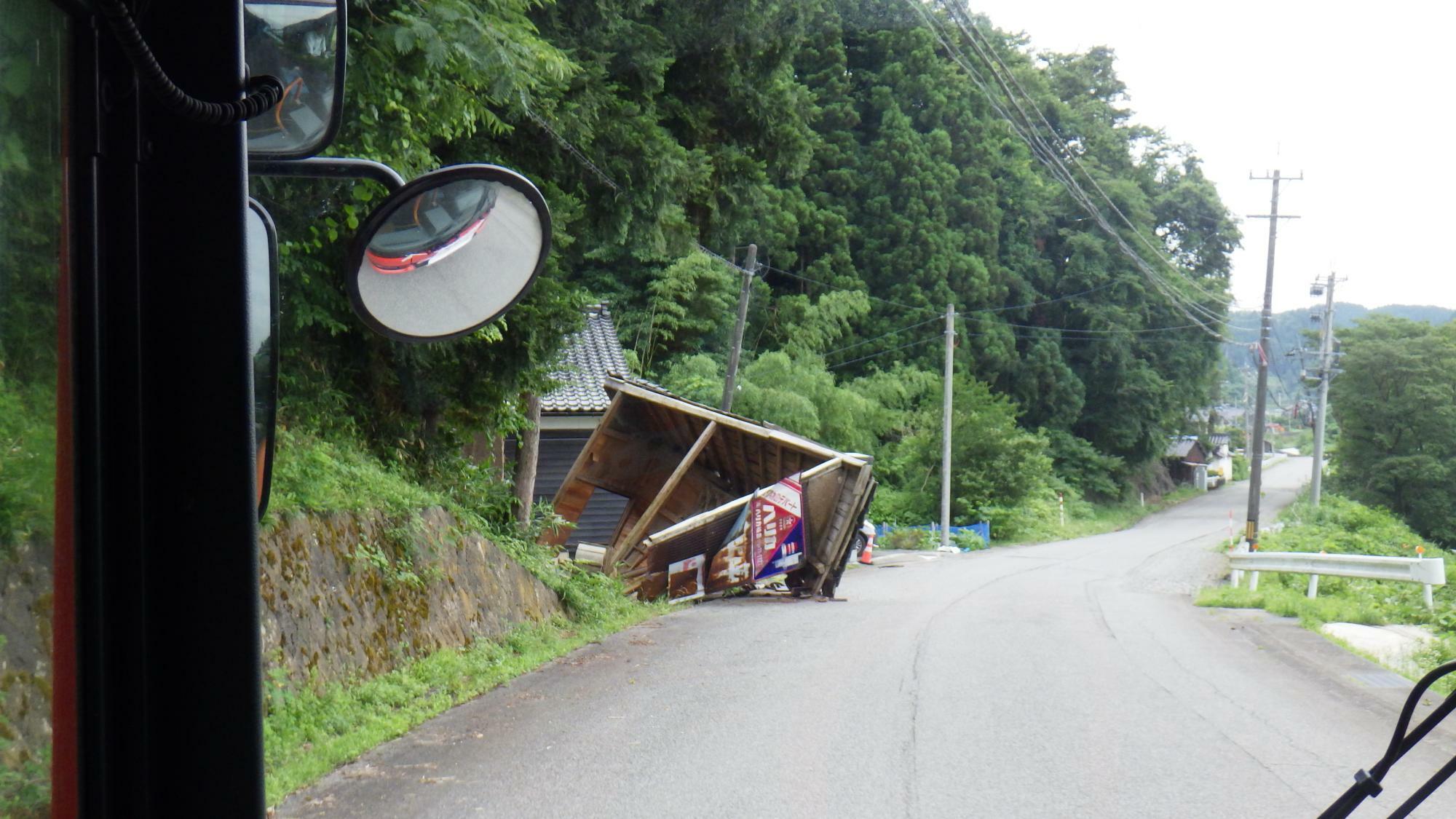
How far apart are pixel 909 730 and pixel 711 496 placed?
11445mm

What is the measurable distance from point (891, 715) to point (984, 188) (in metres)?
39.7

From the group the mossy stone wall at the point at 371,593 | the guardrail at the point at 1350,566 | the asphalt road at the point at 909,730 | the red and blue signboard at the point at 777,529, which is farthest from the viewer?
the red and blue signboard at the point at 777,529

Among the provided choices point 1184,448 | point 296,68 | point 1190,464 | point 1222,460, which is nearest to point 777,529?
point 296,68

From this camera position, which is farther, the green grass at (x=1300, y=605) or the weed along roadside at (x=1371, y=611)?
the green grass at (x=1300, y=605)

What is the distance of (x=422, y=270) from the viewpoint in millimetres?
2283

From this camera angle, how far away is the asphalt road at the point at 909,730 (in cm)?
550

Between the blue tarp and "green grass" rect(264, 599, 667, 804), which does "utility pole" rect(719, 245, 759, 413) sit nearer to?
the blue tarp

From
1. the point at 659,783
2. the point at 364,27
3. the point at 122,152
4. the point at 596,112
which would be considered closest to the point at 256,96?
the point at 122,152

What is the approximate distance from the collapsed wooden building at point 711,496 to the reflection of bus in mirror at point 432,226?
1304 centimetres

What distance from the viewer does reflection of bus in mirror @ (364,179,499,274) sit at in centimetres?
218

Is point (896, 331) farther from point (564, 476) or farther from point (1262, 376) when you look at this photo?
point (564, 476)

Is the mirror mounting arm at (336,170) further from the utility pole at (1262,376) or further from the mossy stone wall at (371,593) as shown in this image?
the utility pole at (1262,376)

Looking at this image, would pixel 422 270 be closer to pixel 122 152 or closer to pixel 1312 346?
pixel 122 152

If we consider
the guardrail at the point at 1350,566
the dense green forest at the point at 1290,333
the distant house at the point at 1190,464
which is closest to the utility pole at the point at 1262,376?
the dense green forest at the point at 1290,333
